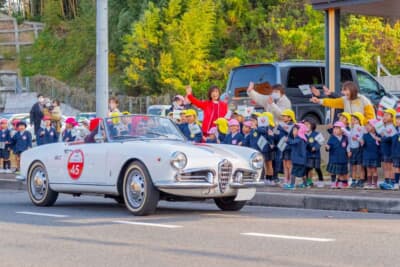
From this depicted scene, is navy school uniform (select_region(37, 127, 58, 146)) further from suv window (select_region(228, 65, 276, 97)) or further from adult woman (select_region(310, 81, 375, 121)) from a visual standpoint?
adult woman (select_region(310, 81, 375, 121))

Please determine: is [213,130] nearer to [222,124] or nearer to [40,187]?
[222,124]

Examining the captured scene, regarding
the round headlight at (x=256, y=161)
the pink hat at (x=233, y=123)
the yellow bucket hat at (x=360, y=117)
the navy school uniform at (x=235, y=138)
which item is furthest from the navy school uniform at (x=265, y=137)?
the round headlight at (x=256, y=161)

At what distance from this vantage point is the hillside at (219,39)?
43438mm

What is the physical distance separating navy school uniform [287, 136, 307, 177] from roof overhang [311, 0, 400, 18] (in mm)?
5202

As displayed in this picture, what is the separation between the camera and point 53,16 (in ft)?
234

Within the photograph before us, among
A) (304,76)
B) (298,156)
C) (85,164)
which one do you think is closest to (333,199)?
(298,156)

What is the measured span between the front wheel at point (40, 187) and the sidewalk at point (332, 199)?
325cm

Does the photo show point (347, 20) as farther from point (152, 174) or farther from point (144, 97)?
point (152, 174)

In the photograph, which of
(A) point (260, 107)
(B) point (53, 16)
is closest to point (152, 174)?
(A) point (260, 107)

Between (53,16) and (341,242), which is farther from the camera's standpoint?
(53,16)

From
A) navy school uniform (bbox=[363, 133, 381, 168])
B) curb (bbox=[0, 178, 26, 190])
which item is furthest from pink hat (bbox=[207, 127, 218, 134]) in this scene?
curb (bbox=[0, 178, 26, 190])

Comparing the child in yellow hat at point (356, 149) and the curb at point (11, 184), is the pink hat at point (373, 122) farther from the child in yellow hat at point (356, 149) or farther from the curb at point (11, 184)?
the curb at point (11, 184)

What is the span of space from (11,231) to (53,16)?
62009mm

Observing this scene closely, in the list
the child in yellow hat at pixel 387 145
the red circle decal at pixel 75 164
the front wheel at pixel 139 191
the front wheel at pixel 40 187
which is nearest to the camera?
the front wheel at pixel 139 191
